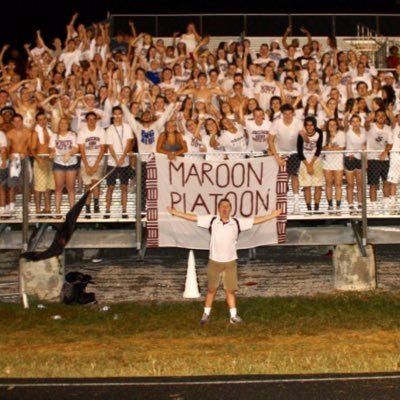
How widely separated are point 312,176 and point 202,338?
3874 millimetres

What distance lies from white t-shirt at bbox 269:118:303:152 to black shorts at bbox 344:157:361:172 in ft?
3.10

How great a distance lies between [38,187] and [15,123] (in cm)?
118

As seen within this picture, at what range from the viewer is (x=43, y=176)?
16.0 metres

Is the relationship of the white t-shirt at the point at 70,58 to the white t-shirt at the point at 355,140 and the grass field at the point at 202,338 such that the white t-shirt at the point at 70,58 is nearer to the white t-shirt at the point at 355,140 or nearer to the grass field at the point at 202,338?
the white t-shirt at the point at 355,140

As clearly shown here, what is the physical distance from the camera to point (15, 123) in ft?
53.6

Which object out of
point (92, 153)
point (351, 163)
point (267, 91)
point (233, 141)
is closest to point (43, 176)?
point (92, 153)

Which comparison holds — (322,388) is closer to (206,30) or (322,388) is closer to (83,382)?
(83,382)

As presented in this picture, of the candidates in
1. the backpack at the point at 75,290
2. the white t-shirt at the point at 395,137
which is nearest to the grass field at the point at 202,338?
the backpack at the point at 75,290

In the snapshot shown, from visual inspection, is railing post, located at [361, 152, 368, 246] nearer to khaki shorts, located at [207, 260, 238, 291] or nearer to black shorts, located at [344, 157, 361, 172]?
black shorts, located at [344, 157, 361, 172]

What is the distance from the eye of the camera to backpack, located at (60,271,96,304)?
615 inches

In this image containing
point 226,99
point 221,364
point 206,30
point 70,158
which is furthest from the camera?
point 206,30

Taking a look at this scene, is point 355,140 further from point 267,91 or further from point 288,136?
point 267,91

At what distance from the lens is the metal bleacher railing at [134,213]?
15930mm

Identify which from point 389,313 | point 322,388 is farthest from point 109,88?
point 322,388
